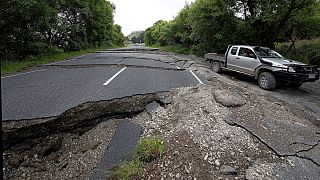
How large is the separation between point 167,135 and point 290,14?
1438cm

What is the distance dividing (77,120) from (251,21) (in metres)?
15.1

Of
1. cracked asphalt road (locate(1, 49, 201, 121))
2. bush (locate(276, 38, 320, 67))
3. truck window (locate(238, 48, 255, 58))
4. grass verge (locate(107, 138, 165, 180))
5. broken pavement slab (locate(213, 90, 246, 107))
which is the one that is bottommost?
grass verge (locate(107, 138, 165, 180))

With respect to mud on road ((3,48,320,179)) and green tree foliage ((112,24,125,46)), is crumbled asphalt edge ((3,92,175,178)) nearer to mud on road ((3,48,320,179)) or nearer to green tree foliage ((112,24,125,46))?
mud on road ((3,48,320,179))

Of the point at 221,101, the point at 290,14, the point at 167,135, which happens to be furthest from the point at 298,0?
the point at 167,135

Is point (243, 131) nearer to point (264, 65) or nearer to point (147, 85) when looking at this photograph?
point (147, 85)

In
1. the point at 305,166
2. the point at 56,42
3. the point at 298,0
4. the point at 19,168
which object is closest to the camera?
the point at 305,166

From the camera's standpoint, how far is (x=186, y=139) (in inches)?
173

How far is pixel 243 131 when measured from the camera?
15.6 ft

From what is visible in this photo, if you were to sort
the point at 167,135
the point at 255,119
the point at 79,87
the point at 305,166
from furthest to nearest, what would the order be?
the point at 79,87 → the point at 255,119 → the point at 167,135 → the point at 305,166

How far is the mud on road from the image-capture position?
3.76m

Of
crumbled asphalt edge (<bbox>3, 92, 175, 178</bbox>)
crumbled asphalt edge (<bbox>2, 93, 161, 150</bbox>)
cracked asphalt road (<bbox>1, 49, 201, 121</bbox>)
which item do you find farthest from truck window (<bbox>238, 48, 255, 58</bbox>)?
crumbled asphalt edge (<bbox>3, 92, 175, 178</bbox>)

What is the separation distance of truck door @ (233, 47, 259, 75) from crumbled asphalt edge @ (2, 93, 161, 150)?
548 cm

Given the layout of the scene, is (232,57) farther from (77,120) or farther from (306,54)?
(77,120)

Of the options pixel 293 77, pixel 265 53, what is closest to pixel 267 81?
pixel 293 77
